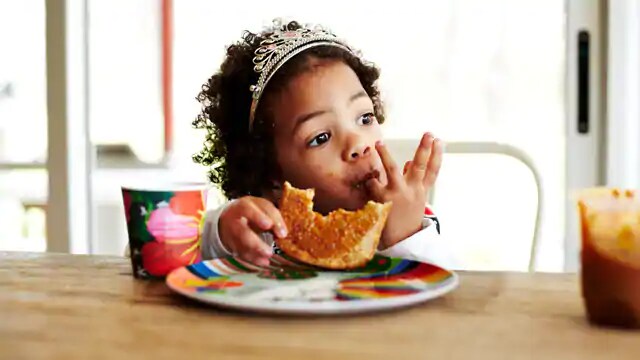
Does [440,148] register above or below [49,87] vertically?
below

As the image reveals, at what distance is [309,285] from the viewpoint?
88 centimetres

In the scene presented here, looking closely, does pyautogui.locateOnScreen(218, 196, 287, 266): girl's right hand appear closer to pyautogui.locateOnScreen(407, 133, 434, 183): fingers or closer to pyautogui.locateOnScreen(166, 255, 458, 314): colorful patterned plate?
pyautogui.locateOnScreen(166, 255, 458, 314): colorful patterned plate

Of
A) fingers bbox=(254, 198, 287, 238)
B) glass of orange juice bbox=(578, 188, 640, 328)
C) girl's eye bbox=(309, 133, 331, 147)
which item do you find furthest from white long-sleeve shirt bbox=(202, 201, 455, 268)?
glass of orange juice bbox=(578, 188, 640, 328)

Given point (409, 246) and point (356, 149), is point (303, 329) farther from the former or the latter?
point (356, 149)

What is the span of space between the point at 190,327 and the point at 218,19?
236cm

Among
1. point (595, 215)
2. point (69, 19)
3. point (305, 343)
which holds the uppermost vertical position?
point (69, 19)

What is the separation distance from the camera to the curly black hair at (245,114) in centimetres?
143

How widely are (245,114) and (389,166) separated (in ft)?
1.27

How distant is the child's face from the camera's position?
53.3 inches

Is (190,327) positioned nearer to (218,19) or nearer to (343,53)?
(343,53)

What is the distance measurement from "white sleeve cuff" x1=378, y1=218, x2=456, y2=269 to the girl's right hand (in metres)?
0.22

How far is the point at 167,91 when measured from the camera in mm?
3094

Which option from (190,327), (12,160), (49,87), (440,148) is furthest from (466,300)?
(12,160)

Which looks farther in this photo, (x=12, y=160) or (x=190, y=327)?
(x=12, y=160)
